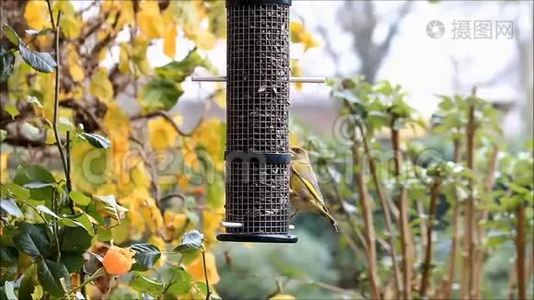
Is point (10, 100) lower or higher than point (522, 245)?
higher

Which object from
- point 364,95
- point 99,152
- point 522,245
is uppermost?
point 364,95

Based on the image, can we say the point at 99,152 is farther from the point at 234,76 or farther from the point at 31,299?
the point at 31,299

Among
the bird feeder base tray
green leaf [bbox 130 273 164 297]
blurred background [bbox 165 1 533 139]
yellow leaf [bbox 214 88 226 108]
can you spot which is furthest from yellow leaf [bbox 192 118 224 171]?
green leaf [bbox 130 273 164 297]

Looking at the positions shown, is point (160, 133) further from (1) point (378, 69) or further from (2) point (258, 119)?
(1) point (378, 69)

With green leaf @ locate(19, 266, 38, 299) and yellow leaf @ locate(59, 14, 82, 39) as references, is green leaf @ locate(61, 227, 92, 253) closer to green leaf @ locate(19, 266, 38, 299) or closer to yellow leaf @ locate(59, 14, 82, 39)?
green leaf @ locate(19, 266, 38, 299)

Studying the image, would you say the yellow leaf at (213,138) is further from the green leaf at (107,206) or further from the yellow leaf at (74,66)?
the green leaf at (107,206)

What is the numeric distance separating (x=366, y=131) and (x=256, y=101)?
54cm

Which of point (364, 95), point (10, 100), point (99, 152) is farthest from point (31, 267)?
point (364, 95)

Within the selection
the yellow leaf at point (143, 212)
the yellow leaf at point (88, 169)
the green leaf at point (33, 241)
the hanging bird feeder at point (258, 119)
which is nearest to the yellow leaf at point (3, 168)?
the yellow leaf at point (88, 169)

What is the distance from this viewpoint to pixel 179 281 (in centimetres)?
127

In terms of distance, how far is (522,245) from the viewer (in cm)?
197

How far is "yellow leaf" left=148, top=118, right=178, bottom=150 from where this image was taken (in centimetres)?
189

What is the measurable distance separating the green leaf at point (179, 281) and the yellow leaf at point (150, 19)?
62 centimetres

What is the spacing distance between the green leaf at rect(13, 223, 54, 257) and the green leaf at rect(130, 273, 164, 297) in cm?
14
